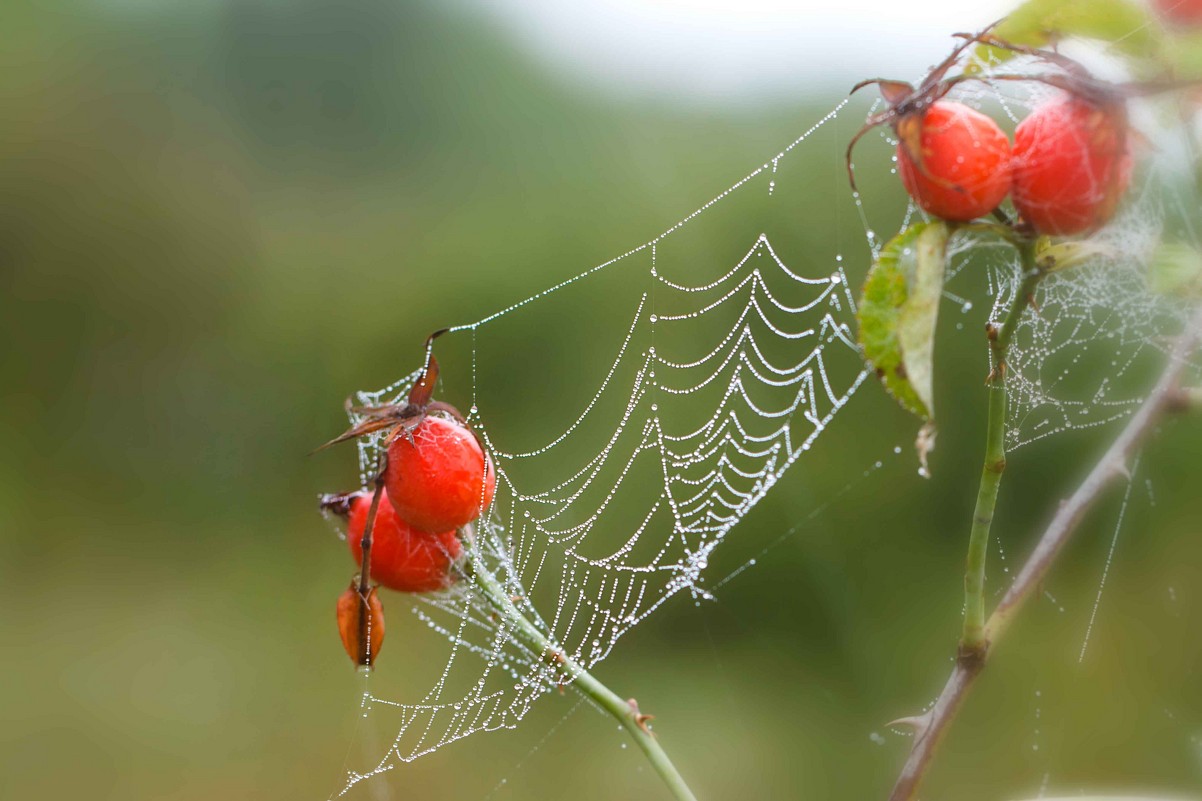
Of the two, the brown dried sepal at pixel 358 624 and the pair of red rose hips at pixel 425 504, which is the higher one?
the pair of red rose hips at pixel 425 504

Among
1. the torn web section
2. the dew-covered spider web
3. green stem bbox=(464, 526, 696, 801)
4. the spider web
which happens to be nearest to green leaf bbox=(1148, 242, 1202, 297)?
the torn web section

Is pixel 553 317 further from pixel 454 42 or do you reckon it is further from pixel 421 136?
pixel 454 42

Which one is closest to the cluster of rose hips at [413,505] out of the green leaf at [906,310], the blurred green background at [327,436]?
the green leaf at [906,310]

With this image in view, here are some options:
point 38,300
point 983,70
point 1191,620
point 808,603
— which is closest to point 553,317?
point 808,603

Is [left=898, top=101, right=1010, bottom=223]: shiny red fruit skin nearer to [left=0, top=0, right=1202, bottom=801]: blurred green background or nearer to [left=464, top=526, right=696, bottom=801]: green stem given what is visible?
[left=464, top=526, right=696, bottom=801]: green stem

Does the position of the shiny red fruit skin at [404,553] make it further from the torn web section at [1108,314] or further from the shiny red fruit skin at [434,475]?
the torn web section at [1108,314]

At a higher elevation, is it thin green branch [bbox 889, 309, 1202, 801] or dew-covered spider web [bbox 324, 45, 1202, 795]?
dew-covered spider web [bbox 324, 45, 1202, 795]
